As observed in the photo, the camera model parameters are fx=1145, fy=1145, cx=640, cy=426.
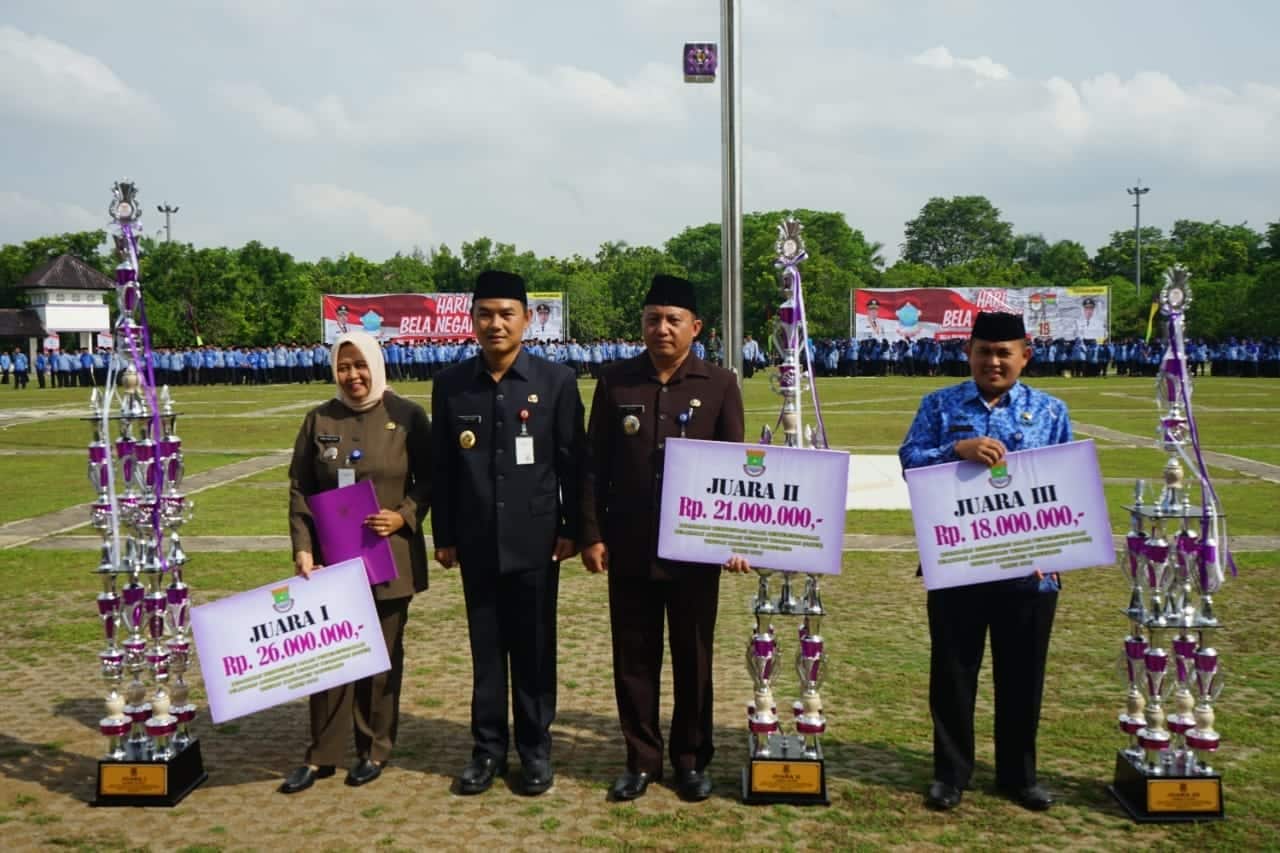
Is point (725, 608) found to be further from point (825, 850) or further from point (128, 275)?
point (128, 275)

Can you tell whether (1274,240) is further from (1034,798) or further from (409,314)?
(1034,798)

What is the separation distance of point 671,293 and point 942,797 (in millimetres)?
2356

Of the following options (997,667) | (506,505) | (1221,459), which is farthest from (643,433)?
(1221,459)

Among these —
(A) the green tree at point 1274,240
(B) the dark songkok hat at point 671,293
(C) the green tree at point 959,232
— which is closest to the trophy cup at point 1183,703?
(B) the dark songkok hat at point 671,293

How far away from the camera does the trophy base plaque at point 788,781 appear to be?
475cm

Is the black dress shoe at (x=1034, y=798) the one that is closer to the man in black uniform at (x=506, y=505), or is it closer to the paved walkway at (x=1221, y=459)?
the man in black uniform at (x=506, y=505)

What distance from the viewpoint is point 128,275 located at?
4.96 meters

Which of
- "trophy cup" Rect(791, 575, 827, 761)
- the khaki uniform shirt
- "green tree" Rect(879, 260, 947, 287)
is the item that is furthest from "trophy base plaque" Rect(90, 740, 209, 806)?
"green tree" Rect(879, 260, 947, 287)

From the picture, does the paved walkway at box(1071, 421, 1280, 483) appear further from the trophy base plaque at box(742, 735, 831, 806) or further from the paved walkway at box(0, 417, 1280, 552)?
the trophy base plaque at box(742, 735, 831, 806)

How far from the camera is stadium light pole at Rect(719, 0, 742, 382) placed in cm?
1032

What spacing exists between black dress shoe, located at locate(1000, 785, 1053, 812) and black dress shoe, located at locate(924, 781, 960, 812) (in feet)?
0.85

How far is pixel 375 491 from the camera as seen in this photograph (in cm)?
507

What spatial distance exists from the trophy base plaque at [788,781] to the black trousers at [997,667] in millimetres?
509

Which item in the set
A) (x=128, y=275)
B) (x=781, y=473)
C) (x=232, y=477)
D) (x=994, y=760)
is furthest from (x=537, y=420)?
(x=232, y=477)
